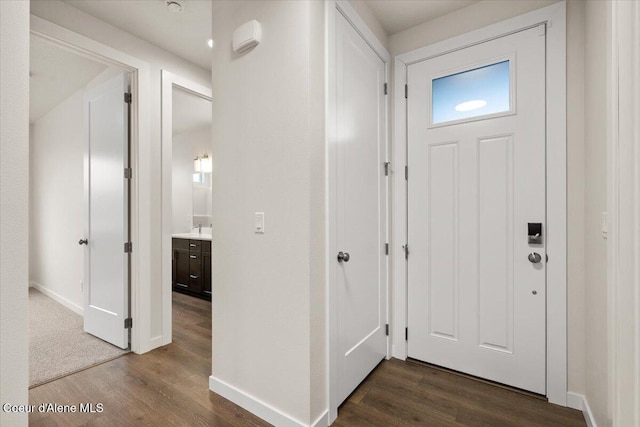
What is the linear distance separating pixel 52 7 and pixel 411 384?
3.77 meters

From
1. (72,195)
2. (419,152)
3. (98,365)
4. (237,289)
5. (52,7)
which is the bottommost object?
(98,365)

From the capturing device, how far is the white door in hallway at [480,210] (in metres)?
1.98

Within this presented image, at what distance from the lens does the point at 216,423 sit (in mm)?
1706

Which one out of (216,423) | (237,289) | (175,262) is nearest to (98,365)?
(216,423)

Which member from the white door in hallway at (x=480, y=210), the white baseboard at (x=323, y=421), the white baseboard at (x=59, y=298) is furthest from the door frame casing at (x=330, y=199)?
the white baseboard at (x=59, y=298)

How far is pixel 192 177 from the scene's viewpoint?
5.36 m

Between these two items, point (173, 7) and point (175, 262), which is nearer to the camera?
point (173, 7)

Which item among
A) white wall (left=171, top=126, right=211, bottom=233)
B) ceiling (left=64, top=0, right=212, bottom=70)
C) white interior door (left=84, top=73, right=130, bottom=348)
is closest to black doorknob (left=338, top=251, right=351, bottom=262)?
white interior door (left=84, top=73, right=130, bottom=348)

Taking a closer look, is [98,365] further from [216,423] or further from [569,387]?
[569,387]

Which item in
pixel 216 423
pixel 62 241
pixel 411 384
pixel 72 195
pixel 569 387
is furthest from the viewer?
pixel 62 241

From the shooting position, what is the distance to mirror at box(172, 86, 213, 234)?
205 inches

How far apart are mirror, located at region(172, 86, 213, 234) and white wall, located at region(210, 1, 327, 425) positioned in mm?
3476

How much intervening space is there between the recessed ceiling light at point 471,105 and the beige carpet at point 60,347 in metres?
3.45

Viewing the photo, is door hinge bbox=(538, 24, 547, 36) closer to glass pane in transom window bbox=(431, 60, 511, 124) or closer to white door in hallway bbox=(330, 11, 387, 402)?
glass pane in transom window bbox=(431, 60, 511, 124)
